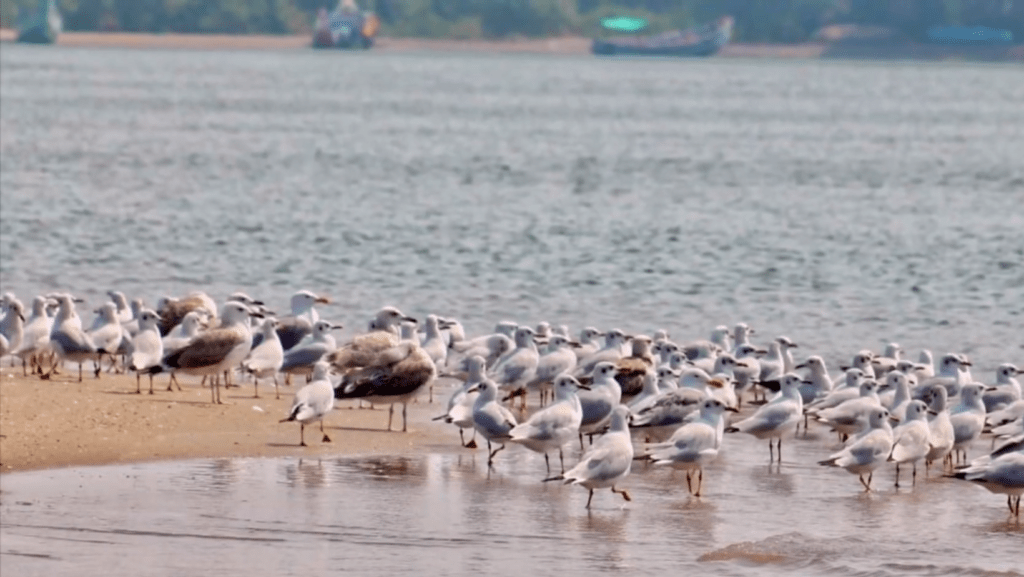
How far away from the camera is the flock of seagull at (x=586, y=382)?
18172mm

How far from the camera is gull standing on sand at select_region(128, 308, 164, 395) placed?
21406 millimetres

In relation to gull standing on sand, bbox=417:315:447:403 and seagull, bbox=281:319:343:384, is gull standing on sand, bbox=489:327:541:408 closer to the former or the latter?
gull standing on sand, bbox=417:315:447:403

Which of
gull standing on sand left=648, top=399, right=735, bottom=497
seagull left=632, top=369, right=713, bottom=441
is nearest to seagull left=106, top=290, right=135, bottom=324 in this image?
seagull left=632, top=369, right=713, bottom=441

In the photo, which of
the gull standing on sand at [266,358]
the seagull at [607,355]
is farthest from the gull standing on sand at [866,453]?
the gull standing on sand at [266,358]

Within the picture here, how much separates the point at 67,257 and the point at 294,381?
45.7 ft

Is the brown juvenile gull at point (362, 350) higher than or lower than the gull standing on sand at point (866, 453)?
higher

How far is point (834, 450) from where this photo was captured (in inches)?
803

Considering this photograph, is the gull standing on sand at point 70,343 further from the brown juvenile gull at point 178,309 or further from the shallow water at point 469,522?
the shallow water at point 469,522

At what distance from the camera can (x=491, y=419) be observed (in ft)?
61.0

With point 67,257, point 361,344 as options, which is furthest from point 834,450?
point 67,257

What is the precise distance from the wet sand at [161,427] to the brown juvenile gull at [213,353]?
0.93ft

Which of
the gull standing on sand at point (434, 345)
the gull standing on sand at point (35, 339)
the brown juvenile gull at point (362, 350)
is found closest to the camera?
the brown juvenile gull at point (362, 350)

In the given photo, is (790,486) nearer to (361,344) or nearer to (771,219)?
(361,344)

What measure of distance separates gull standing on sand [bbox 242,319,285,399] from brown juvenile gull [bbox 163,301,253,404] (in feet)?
0.40
